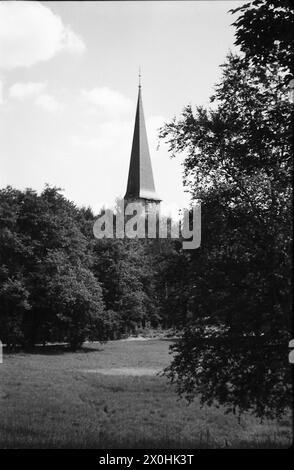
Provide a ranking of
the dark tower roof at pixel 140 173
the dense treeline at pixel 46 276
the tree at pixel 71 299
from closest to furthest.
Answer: the dense treeline at pixel 46 276 < the tree at pixel 71 299 < the dark tower roof at pixel 140 173

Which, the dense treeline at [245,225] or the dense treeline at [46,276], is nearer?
the dense treeline at [245,225]

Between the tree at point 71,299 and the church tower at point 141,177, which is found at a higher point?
the church tower at point 141,177

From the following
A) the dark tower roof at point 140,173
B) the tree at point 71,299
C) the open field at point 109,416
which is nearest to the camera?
the open field at point 109,416

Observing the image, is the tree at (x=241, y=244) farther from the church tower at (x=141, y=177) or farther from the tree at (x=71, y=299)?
the church tower at (x=141, y=177)

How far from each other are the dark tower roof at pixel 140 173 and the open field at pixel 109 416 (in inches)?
2916

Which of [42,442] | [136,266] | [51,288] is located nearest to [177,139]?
[42,442]

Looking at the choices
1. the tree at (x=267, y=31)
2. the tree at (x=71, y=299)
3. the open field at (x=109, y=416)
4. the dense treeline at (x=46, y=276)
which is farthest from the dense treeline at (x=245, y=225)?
the tree at (x=71, y=299)

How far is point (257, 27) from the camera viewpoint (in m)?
11.6

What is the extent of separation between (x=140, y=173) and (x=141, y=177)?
3.14ft

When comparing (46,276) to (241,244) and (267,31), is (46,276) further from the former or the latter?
(267,31)

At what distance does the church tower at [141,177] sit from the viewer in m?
101

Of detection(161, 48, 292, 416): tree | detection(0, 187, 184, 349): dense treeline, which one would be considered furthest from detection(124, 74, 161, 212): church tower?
detection(161, 48, 292, 416): tree

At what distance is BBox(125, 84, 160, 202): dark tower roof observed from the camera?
101m
